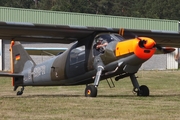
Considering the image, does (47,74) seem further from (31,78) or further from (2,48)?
(2,48)

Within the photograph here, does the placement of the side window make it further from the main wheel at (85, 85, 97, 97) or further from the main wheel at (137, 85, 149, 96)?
the main wheel at (137, 85, 149, 96)

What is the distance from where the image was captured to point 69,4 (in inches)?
3474

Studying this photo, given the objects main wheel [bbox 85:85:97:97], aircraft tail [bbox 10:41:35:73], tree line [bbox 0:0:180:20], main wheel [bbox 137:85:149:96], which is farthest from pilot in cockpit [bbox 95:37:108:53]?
tree line [bbox 0:0:180:20]

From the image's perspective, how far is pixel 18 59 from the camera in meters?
19.8

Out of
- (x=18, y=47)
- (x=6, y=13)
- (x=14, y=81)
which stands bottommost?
(x=14, y=81)

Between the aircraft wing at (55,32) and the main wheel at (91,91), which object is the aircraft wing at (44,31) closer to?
the aircraft wing at (55,32)

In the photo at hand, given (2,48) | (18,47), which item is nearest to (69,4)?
(2,48)

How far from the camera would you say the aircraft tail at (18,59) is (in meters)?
19.7

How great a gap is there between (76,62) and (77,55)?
223 mm

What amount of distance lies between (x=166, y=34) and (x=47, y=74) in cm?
429

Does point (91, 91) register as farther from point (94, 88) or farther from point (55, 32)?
point (55, 32)

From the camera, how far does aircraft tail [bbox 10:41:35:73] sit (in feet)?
64.5

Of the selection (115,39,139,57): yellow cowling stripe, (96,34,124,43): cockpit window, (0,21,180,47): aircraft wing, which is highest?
Result: (0,21,180,47): aircraft wing

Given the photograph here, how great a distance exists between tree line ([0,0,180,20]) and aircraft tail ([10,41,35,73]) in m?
67.2
